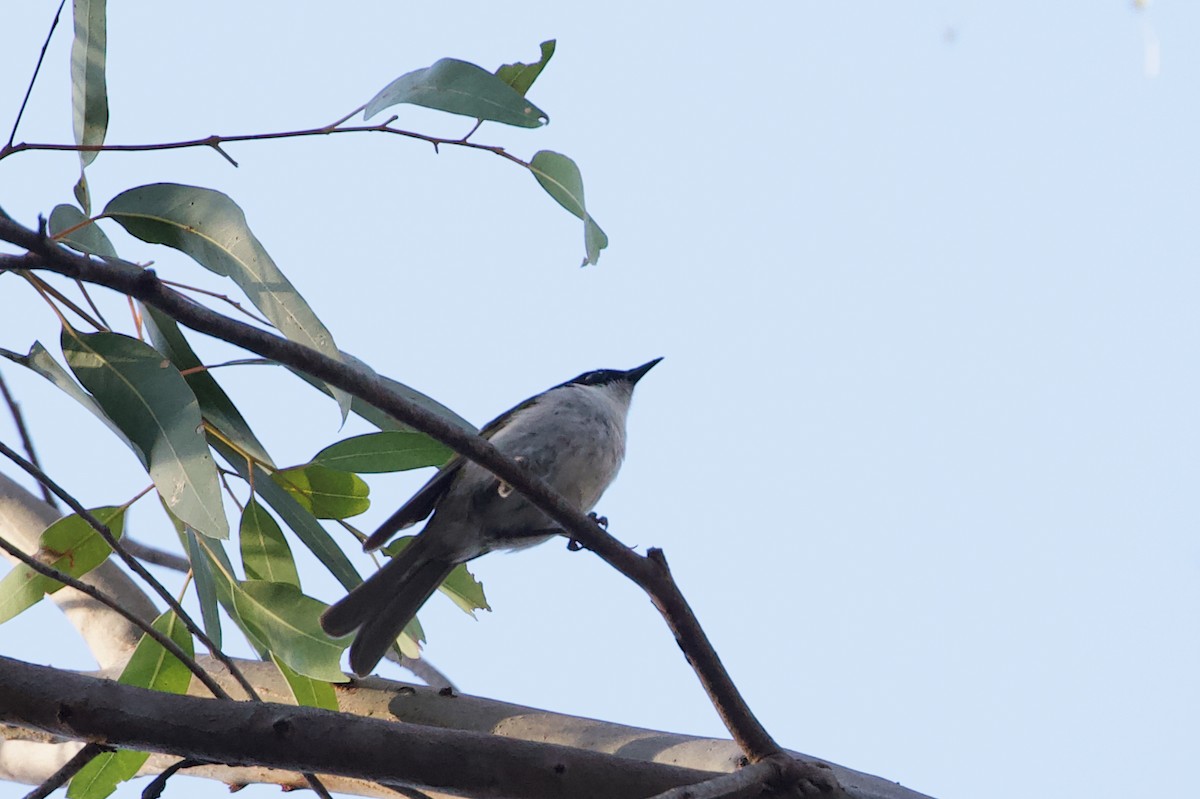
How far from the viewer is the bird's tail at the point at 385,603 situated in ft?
9.78

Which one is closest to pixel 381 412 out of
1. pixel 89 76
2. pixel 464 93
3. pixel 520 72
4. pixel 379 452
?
pixel 379 452

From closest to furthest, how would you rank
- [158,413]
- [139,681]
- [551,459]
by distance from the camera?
[158,413]
[139,681]
[551,459]

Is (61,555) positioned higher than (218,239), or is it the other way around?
(218,239)

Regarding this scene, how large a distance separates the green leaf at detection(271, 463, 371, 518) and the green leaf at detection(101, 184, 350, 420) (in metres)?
0.36

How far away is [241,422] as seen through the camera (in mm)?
2643

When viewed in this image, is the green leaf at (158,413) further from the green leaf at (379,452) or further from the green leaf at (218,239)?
the green leaf at (379,452)

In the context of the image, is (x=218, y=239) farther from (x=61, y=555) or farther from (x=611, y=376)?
(x=611, y=376)

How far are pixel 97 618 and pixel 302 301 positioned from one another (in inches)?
55.3

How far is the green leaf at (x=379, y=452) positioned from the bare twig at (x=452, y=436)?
2.99 feet

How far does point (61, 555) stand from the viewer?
8.77 feet

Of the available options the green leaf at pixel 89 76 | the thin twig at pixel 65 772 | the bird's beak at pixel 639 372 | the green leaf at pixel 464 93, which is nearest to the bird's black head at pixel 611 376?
the bird's beak at pixel 639 372

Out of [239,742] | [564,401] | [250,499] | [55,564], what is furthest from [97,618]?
[239,742]

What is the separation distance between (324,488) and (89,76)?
1.04 metres

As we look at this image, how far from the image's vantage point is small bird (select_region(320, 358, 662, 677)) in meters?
3.02
